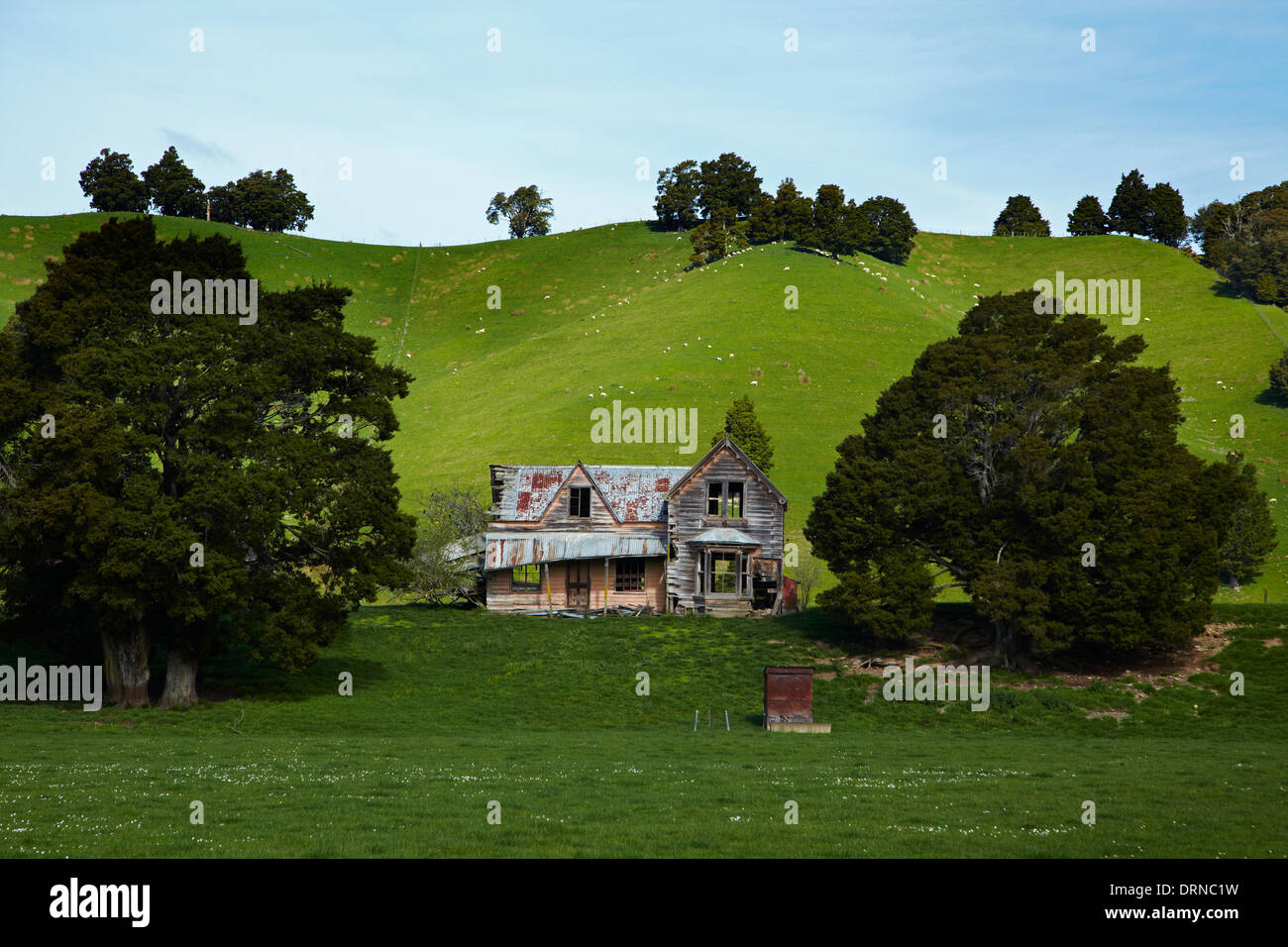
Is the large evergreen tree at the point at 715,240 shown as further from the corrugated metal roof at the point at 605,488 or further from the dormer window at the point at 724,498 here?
the dormer window at the point at 724,498

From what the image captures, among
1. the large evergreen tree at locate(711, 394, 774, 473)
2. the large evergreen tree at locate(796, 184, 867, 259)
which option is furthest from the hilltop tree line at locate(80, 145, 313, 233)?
the large evergreen tree at locate(711, 394, 774, 473)

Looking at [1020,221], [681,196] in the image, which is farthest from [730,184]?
[1020,221]

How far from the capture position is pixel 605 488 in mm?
61750

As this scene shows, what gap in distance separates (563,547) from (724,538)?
8.82 metres

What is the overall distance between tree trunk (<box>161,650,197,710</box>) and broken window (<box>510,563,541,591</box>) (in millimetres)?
22837

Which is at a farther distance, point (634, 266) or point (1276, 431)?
point (634, 266)

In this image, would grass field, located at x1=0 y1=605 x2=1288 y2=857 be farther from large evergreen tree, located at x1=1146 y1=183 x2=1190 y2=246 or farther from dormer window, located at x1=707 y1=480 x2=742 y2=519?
large evergreen tree, located at x1=1146 y1=183 x2=1190 y2=246

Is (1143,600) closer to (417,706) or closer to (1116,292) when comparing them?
(417,706)

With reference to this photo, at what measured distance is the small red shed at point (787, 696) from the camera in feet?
114

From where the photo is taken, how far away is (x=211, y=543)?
3494cm


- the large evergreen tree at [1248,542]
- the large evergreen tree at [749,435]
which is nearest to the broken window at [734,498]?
the large evergreen tree at [749,435]

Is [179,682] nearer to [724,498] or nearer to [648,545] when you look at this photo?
[648,545]
